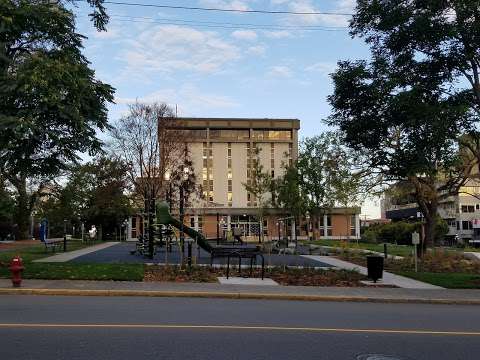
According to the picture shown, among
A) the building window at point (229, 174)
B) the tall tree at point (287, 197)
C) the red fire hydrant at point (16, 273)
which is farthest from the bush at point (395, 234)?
the red fire hydrant at point (16, 273)

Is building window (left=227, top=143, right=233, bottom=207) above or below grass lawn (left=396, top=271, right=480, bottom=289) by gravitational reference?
above

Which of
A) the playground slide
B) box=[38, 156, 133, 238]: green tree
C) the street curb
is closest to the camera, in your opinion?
the street curb

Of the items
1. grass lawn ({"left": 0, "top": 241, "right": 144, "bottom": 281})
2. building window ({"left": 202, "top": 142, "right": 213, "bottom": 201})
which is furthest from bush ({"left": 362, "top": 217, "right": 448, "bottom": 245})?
grass lawn ({"left": 0, "top": 241, "right": 144, "bottom": 281})

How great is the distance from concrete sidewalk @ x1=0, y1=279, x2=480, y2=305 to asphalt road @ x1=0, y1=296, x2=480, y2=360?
4.34 feet

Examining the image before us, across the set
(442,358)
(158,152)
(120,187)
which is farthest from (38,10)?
(120,187)

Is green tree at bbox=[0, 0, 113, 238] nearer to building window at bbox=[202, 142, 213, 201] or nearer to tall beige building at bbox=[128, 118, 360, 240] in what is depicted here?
tall beige building at bbox=[128, 118, 360, 240]

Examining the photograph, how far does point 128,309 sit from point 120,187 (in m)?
48.6

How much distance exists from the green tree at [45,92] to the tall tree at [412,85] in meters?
8.98

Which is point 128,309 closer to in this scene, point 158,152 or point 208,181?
point 158,152

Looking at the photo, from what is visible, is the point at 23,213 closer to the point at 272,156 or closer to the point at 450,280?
the point at 450,280

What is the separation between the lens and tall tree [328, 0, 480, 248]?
19.0m

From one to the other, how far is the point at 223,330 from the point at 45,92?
11655 millimetres

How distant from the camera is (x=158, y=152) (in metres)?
56.2

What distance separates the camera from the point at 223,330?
968cm
